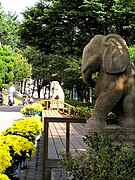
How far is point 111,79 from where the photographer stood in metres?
4.97

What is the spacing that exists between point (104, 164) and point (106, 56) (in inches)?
86.1

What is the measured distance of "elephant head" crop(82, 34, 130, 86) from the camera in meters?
4.95

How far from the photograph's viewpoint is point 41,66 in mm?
44188

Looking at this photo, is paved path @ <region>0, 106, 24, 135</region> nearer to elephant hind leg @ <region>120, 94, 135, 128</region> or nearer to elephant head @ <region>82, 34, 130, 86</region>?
elephant head @ <region>82, 34, 130, 86</region>

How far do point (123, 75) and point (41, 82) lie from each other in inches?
1953

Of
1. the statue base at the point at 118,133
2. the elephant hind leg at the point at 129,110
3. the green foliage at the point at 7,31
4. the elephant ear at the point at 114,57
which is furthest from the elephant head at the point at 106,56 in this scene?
the green foliage at the point at 7,31

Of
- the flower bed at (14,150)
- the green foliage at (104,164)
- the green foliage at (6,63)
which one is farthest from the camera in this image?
the green foliage at (6,63)

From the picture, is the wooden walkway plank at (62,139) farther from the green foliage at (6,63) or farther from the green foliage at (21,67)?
the green foliage at (21,67)

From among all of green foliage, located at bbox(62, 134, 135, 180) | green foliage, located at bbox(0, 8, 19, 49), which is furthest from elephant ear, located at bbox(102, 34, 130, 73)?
green foliage, located at bbox(0, 8, 19, 49)

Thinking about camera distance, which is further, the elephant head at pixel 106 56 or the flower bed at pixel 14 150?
the elephant head at pixel 106 56

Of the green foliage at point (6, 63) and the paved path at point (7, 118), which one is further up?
the green foliage at point (6, 63)

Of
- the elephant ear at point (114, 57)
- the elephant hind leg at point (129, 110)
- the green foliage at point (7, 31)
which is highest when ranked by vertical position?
the green foliage at point (7, 31)

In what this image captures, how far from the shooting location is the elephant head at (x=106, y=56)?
495 centimetres

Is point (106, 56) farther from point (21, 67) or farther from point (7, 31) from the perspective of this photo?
point (7, 31)
